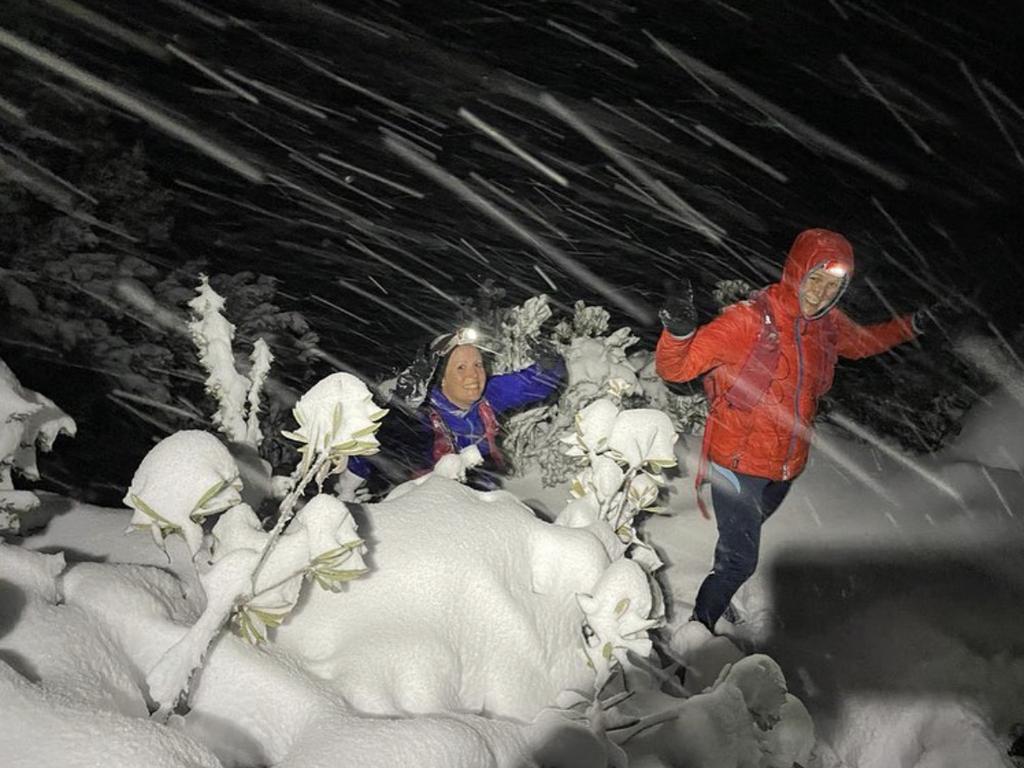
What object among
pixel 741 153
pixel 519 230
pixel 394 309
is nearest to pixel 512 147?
pixel 519 230

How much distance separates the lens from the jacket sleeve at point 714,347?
337 cm

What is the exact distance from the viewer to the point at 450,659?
2139mm

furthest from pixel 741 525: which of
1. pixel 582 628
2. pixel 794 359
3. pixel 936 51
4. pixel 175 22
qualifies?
pixel 175 22

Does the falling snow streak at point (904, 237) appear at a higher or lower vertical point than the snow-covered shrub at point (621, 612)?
higher

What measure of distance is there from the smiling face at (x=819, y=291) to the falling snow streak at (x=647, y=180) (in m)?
5.76

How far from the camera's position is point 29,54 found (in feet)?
19.3

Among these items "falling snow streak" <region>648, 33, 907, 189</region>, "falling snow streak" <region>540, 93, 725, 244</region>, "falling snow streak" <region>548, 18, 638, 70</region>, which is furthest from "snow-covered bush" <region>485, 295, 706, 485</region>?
"falling snow streak" <region>548, 18, 638, 70</region>

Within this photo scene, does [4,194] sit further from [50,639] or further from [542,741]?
[542,741]

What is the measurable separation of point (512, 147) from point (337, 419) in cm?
821

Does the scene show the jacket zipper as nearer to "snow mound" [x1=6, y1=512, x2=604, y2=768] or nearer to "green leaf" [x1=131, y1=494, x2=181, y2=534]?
"snow mound" [x1=6, y1=512, x2=604, y2=768]

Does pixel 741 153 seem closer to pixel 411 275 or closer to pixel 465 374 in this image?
pixel 411 275

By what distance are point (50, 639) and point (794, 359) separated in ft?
10.6

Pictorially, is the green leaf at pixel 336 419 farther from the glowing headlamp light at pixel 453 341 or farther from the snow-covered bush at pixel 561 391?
the snow-covered bush at pixel 561 391

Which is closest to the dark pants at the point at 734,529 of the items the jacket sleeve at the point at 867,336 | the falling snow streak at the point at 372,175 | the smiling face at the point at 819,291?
the jacket sleeve at the point at 867,336
